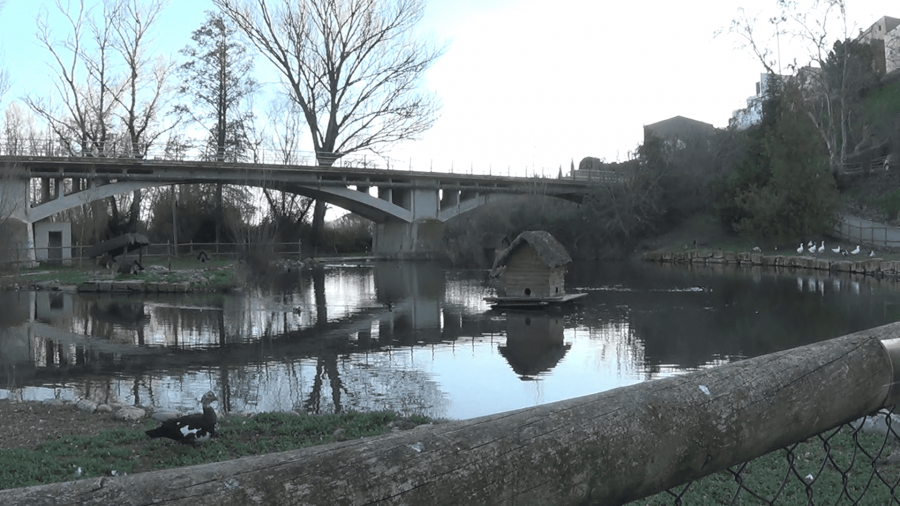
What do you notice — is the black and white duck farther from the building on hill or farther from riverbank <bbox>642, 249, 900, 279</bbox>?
the building on hill

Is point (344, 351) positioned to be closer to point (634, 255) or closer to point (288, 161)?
point (288, 161)

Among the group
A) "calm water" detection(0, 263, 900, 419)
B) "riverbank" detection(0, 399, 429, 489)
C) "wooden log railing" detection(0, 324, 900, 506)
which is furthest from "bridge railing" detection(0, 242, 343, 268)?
"wooden log railing" detection(0, 324, 900, 506)

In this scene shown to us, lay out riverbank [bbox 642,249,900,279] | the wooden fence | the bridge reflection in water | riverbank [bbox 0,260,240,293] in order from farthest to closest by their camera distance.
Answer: the wooden fence < riverbank [bbox 642,249,900,279] < riverbank [bbox 0,260,240,293] < the bridge reflection in water

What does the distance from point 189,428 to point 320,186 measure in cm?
3822

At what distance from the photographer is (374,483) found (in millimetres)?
1050

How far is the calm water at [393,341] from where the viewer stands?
11055 millimetres

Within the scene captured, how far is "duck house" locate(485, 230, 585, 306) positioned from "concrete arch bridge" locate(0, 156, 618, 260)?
19.5 meters

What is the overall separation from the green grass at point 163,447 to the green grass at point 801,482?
3.35 metres

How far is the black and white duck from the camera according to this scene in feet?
21.8

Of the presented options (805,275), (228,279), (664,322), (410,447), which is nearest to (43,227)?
(228,279)

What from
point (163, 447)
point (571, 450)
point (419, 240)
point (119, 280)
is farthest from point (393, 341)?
point (419, 240)

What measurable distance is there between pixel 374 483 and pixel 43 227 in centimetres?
4067

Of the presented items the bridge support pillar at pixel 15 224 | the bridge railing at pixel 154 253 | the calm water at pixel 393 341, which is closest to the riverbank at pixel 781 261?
the calm water at pixel 393 341

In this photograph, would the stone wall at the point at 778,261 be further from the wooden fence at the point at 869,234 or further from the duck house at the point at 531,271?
the duck house at the point at 531,271
